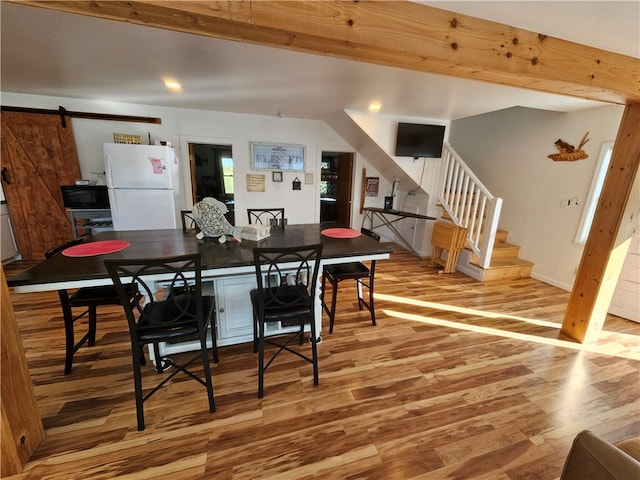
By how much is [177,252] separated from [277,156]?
3.13 metres

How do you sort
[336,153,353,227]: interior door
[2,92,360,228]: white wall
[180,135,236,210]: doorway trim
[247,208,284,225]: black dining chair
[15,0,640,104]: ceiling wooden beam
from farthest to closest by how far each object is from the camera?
[336,153,353,227]: interior door < [180,135,236,210]: doorway trim < [2,92,360,228]: white wall < [247,208,284,225]: black dining chair < [15,0,640,104]: ceiling wooden beam

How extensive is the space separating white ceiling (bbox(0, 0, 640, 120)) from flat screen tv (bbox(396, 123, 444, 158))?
19 centimetres

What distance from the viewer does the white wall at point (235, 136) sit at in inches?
144

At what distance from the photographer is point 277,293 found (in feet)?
5.58

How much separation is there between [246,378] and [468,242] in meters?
3.49

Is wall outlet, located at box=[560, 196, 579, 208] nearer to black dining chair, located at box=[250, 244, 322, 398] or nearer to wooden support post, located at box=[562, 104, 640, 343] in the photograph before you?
wooden support post, located at box=[562, 104, 640, 343]

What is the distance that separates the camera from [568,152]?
3363 mm

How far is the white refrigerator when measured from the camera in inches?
125

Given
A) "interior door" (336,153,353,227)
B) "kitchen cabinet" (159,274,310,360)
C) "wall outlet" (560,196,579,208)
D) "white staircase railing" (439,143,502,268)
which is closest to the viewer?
"kitchen cabinet" (159,274,310,360)

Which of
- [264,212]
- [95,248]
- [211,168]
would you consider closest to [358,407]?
[95,248]

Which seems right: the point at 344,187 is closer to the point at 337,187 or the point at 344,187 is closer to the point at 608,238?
the point at 337,187

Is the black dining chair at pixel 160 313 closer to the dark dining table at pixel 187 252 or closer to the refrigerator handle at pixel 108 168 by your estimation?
the dark dining table at pixel 187 252

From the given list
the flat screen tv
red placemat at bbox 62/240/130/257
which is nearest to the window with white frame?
the flat screen tv

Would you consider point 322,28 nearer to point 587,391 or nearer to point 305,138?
point 587,391
